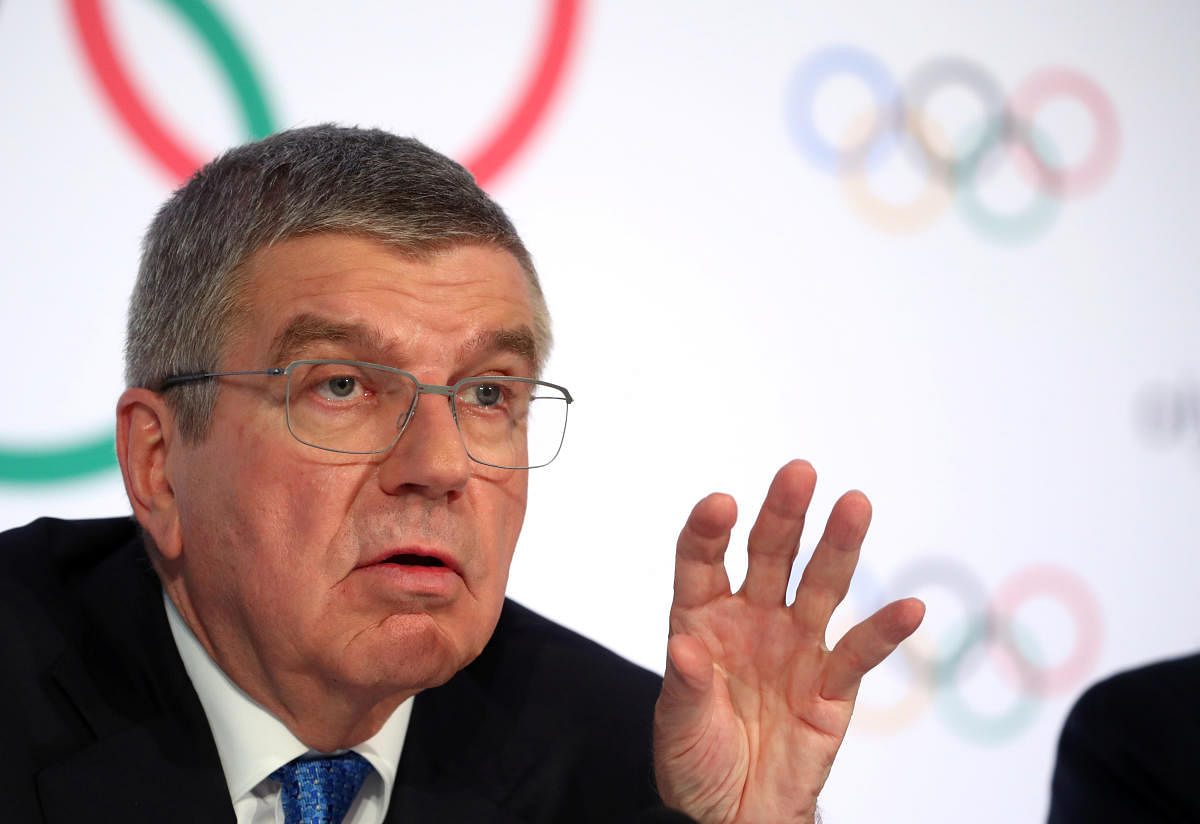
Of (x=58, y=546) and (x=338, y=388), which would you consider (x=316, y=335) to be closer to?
(x=338, y=388)

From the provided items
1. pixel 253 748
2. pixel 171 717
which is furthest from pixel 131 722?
pixel 253 748

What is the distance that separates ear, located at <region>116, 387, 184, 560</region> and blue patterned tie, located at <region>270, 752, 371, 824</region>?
0.35 meters

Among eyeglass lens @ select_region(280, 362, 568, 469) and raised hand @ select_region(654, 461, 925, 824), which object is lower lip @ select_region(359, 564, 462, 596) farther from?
raised hand @ select_region(654, 461, 925, 824)

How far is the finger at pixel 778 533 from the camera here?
141cm

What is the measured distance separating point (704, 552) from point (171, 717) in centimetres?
78

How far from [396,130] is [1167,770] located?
175cm

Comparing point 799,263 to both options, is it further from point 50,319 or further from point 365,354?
point 50,319

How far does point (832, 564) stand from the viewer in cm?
143

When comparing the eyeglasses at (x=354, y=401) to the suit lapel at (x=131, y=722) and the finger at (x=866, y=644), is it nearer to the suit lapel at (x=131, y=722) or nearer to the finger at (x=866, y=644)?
the suit lapel at (x=131, y=722)

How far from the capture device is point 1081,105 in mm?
2945

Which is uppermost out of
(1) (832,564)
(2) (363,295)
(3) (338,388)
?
(2) (363,295)

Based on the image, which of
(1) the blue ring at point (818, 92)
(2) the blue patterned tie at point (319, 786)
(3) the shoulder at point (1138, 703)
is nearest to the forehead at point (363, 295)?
(2) the blue patterned tie at point (319, 786)

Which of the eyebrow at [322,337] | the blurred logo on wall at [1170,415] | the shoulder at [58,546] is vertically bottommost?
the shoulder at [58,546]

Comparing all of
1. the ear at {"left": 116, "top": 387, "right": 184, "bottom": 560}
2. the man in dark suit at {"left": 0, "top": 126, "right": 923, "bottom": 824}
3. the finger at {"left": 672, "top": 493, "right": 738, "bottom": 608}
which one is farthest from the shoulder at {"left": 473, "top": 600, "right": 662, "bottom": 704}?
the ear at {"left": 116, "top": 387, "right": 184, "bottom": 560}
